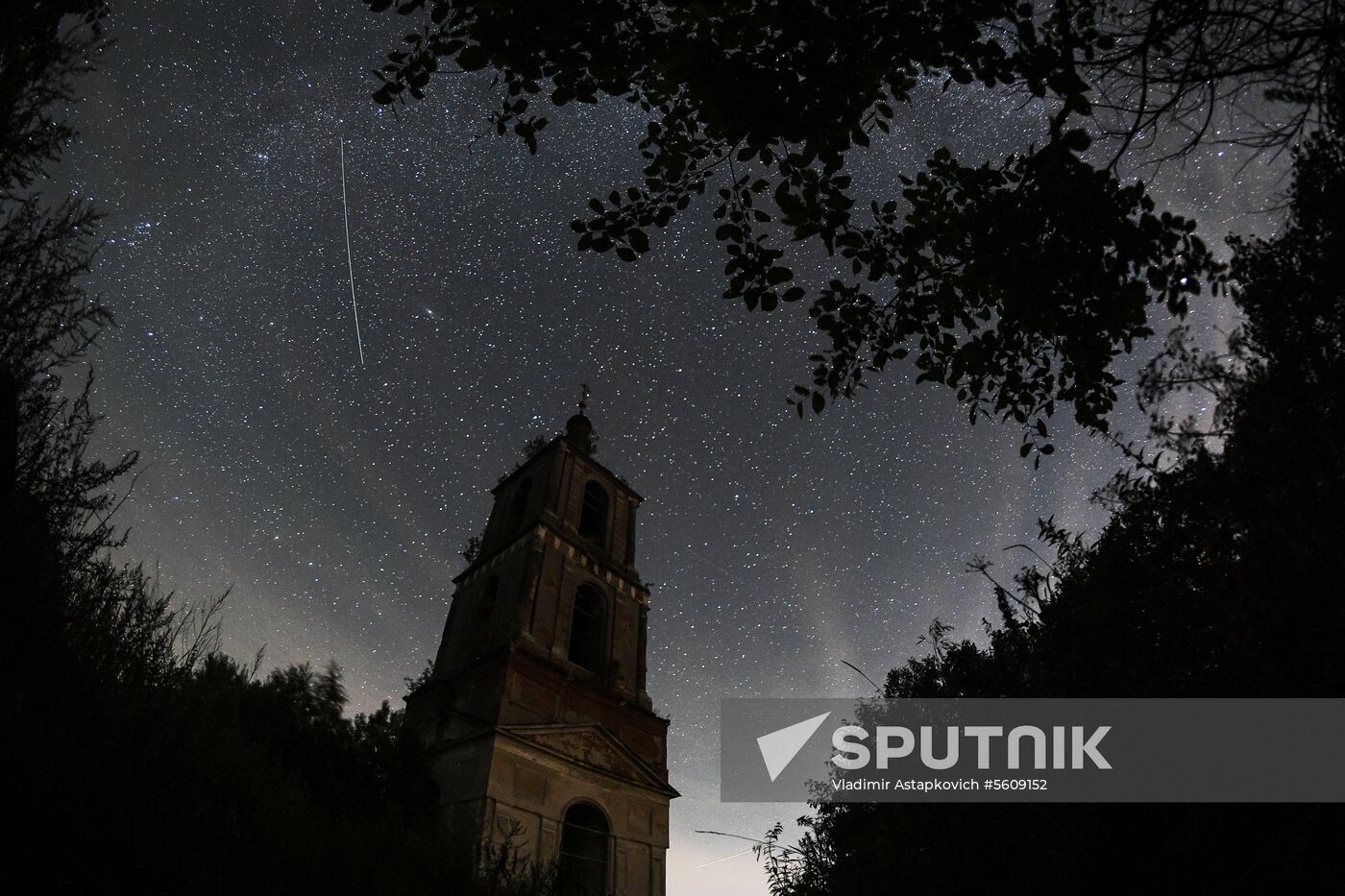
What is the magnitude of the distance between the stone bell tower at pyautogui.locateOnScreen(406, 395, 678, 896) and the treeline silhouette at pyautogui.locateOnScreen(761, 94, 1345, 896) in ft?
26.7

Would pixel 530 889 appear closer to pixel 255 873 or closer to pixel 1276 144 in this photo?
pixel 255 873

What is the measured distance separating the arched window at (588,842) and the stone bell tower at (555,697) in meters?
0.03

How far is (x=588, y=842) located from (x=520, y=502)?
12.7 meters

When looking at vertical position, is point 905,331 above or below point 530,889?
above

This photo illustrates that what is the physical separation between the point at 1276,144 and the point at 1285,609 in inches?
165

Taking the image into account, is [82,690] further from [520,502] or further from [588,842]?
→ [520,502]

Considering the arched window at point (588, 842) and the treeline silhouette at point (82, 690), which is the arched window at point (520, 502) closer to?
the arched window at point (588, 842)

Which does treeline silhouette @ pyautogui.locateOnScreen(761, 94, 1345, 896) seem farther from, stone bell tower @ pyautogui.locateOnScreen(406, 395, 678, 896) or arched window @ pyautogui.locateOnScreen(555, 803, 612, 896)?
arched window @ pyautogui.locateOnScreen(555, 803, 612, 896)

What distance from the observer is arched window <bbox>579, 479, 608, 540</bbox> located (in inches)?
1035

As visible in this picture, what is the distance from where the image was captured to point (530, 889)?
11.2m

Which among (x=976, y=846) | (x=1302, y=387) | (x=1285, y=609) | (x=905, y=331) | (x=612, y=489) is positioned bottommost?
(x=976, y=846)

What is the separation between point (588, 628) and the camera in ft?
76.4

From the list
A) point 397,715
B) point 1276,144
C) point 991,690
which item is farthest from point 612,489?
point 1276,144

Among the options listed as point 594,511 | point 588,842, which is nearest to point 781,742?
point 588,842
